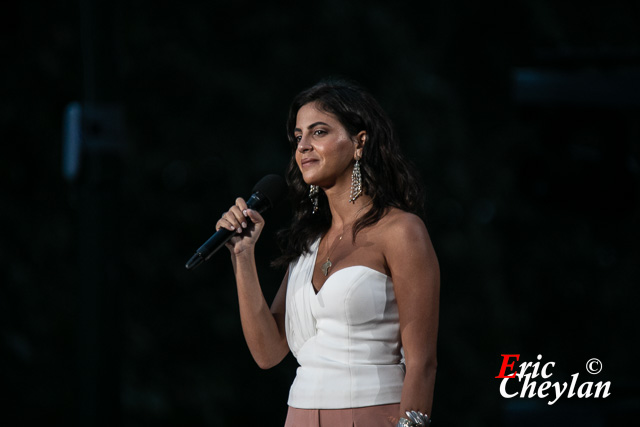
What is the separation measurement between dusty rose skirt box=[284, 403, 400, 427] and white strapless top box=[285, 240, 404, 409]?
17mm

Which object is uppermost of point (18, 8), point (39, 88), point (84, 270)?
point (18, 8)

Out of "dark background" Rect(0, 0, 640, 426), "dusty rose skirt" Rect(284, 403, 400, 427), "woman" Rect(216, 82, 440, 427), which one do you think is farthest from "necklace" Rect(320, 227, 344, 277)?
"dark background" Rect(0, 0, 640, 426)

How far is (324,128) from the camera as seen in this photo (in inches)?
119

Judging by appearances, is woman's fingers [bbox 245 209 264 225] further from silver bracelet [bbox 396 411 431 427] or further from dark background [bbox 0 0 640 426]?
dark background [bbox 0 0 640 426]

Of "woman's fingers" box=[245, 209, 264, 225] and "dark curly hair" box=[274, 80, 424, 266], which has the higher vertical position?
"dark curly hair" box=[274, 80, 424, 266]

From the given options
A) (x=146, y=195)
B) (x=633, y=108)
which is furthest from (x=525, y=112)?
(x=146, y=195)

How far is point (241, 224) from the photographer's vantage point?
2.97m

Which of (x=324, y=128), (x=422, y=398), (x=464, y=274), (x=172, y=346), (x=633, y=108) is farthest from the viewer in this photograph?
(x=464, y=274)

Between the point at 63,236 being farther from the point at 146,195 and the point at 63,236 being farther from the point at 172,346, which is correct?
the point at 172,346

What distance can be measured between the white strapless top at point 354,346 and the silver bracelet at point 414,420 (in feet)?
0.42

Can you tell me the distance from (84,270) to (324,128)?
1.99m

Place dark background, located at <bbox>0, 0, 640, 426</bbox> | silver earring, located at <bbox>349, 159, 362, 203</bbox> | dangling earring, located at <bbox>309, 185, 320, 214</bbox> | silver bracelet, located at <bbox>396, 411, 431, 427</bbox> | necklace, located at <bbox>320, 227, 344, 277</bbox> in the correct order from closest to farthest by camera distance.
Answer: silver bracelet, located at <bbox>396, 411, 431, 427</bbox> < necklace, located at <bbox>320, 227, 344, 277</bbox> < silver earring, located at <bbox>349, 159, 362, 203</bbox> < dangling earring, located at <bbox>309, 185, 320, 214</bbox> < dark background, located at <bbox>0, 0, 640, 426</bbox>

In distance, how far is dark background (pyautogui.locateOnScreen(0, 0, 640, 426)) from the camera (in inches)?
336

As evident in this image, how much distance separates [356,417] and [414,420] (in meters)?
0.20
